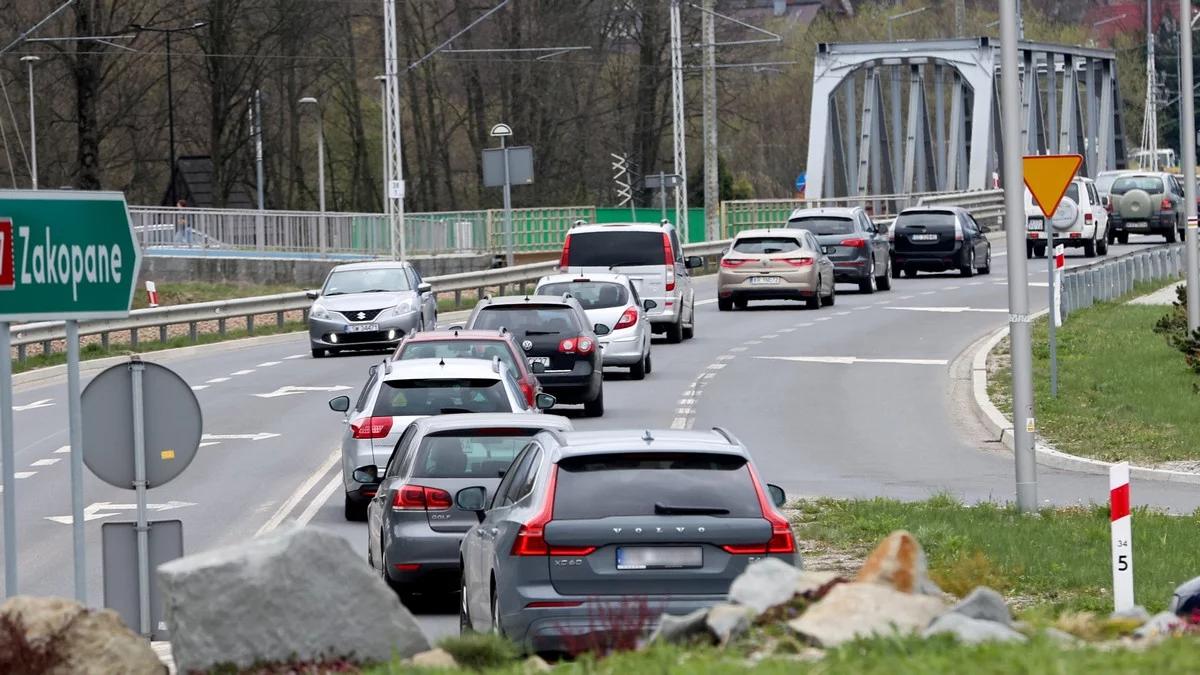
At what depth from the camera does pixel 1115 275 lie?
1630 inches

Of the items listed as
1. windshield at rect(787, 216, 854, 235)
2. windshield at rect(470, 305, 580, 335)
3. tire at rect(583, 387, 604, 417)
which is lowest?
tire at rect(583, 387, 604, 417)

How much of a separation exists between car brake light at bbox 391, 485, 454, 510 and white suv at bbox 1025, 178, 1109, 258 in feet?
133

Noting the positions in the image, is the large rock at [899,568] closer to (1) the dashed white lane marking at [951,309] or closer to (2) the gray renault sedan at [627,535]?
(2) the gray renault sedan at [627,535]

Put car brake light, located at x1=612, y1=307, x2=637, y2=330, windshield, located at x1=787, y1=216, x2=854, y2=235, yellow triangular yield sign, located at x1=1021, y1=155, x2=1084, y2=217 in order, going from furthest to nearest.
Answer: windshield, located at x1=787, y1=216, x2=854, y2=235 → car brake light, located at x1=612, y1=307, x2=637, y2=330 → yellow triangular yield sign, located at x1=1021, y1=155, x2=1084, y2=217

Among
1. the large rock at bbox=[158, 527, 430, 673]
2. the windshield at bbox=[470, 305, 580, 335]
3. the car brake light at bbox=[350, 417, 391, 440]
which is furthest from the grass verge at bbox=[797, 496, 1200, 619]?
the windshield at bbox=[470, 305, 580, 335]

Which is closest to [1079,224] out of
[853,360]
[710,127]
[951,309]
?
[710,127]

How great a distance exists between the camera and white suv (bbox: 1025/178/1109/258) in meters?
53.0

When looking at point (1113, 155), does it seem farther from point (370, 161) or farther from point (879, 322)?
point (879, 322)

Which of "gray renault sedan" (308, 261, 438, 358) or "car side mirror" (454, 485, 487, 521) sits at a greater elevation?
"gray renault sedan" (308, 261, 438, 358)

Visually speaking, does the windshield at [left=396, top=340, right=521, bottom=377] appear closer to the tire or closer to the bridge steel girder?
the tire

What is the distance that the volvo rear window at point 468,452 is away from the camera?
1343 cm

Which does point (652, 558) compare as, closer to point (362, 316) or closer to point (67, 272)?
point (67, 272)

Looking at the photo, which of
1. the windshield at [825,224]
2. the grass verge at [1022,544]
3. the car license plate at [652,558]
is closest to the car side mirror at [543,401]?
the grass verge at [1022,544]

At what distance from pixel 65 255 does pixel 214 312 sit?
30842mm
